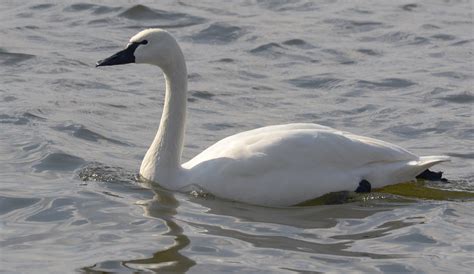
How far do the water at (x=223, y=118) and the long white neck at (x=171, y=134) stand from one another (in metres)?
0.19

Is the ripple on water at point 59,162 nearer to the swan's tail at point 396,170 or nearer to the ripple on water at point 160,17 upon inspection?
the swan's tail at point 396,170

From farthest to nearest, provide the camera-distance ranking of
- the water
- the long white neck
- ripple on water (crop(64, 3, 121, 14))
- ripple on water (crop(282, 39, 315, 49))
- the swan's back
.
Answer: ripple on water (crop(64, 3, 121, 14)) < ripple on water (crop(282, 39, 315, 49)) < the long white neck < the swan's back < the water

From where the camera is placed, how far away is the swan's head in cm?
980

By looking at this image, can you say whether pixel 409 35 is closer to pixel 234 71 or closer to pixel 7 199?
pixel 234 71

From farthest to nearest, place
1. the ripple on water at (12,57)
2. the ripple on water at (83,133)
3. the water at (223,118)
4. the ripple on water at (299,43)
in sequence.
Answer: the ripple on water at (299,43)
the ripple on water at (12,57)
the ripple on water at (83,133)
the water at (223,118)

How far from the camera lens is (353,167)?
31.6 feet

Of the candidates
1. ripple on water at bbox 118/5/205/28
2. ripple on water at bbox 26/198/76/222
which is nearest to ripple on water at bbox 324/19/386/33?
ripple on water at bbox 118/5/205/28

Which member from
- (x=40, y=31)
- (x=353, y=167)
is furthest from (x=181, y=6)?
(x=353, y=167)

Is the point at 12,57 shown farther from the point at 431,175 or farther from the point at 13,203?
the point at 431,175

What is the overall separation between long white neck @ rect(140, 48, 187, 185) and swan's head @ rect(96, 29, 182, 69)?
44 millimetres

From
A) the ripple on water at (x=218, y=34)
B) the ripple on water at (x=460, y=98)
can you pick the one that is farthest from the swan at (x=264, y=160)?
the ripple on water at (x=218, y=34)

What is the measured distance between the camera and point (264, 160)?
938cm

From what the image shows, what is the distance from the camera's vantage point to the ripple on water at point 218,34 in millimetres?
16125

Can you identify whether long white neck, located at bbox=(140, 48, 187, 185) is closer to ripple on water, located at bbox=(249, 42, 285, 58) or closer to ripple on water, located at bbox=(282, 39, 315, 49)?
ripple on water, located at bbox=(249, 42, 285, 58)
